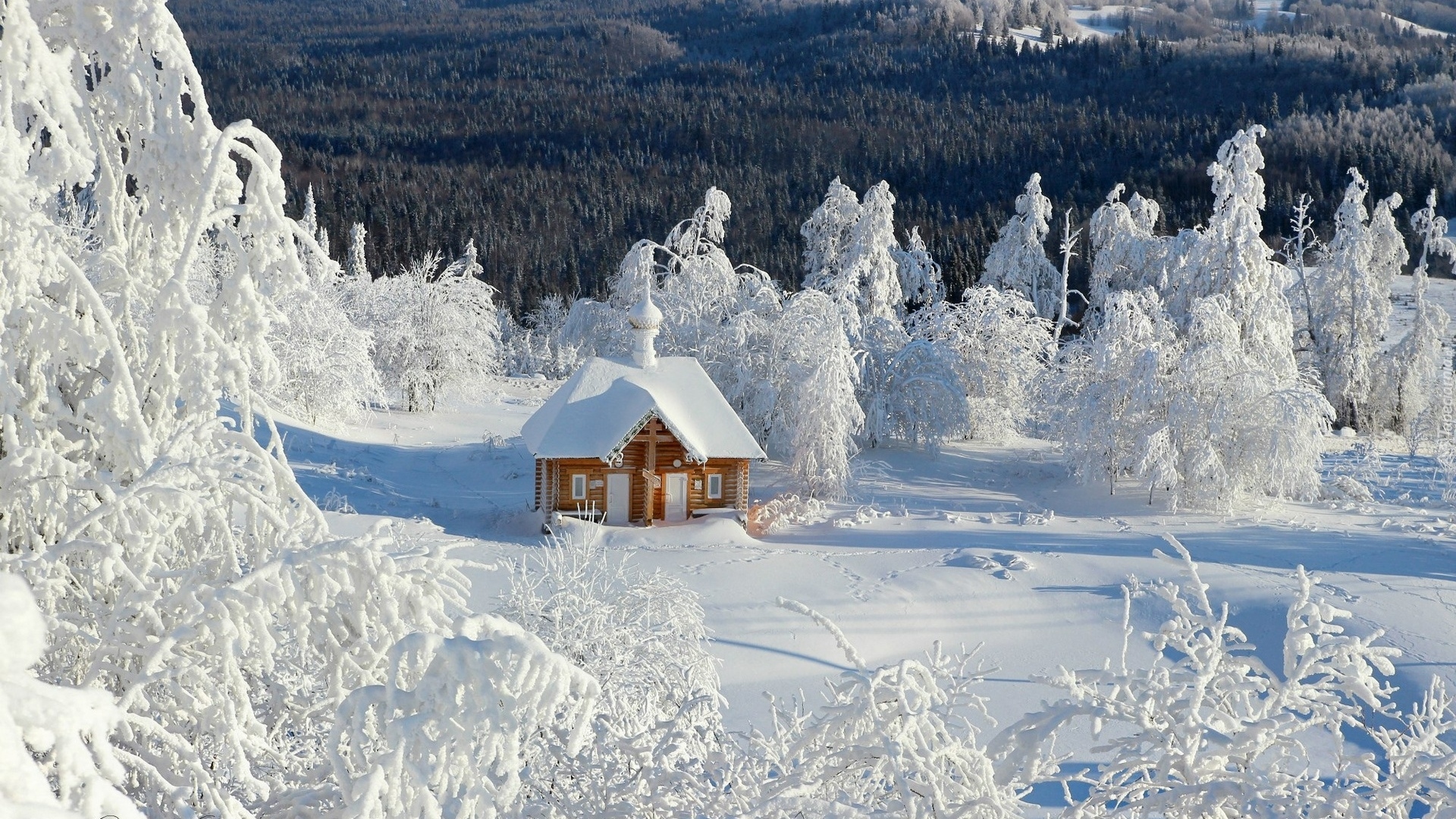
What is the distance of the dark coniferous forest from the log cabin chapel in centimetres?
4017

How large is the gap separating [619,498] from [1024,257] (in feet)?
89.1

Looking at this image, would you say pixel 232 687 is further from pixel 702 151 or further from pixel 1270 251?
pixel 702 151

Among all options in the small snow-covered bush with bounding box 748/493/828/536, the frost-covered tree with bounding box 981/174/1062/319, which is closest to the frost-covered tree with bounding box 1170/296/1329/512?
the small snow-covered bush with bounding box 748/493/828/536

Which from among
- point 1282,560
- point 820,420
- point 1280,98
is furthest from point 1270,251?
point 1280,98

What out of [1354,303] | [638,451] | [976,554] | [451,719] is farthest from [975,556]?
[1354,303]

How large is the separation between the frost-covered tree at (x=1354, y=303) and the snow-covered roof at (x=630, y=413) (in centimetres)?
2289

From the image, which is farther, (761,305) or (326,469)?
(761,305)

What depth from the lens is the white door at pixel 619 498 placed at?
22.9 m

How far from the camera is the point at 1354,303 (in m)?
34.8

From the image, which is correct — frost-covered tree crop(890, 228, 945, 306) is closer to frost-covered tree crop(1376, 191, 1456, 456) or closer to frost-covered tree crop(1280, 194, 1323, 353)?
frost-covered tree crop(1280, 194, 1323, 353)

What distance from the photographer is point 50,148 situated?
4.05 m

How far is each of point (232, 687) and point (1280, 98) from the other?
492 feet

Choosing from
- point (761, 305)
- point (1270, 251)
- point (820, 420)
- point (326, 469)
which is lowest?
point (326, 469)

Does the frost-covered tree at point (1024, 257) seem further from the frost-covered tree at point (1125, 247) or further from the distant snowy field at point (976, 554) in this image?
the distant snowy field at point (976, 554)
